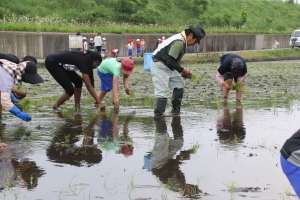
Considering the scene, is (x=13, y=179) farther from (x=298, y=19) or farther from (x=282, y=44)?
(x=298, y=19)

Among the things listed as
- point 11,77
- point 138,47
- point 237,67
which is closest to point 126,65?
point 237,67

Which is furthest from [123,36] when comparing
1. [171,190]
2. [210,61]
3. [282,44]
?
[171,190]

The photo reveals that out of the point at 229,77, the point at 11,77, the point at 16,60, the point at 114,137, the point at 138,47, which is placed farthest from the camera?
the point at 138,47

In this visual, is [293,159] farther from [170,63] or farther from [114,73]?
[114,73]

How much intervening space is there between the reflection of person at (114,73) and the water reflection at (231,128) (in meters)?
1.87

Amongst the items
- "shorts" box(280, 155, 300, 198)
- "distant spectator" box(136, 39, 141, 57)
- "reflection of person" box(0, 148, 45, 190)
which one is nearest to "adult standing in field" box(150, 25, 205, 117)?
"reflection of person" box(0, 148, 45, 190)

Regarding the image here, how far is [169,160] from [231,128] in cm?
231

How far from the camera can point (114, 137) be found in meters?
7.06

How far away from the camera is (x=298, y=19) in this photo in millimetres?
56750

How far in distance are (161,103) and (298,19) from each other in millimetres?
51168

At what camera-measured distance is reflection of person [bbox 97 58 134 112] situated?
30.3 ft

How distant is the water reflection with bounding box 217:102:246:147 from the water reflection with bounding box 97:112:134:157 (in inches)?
50.1

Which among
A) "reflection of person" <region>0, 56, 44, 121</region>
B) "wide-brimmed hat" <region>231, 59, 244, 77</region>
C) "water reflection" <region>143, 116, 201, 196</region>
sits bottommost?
"water reflection" <region>143, 116, 201, 196</region>

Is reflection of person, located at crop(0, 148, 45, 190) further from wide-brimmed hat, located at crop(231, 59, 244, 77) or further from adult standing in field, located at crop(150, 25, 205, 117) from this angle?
wide-brimmed hat, located at crop(231, 59, 244, 77)
